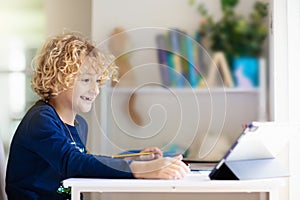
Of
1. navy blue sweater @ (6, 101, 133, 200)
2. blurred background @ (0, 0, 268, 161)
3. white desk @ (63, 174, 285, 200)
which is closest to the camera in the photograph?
white desk @ (63, 174, 285, 200)

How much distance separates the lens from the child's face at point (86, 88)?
3.75ft

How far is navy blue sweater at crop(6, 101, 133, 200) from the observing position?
43.8 inches

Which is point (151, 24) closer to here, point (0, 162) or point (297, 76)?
point (297, 76)

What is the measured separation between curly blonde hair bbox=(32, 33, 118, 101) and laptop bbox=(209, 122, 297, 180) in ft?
1.06

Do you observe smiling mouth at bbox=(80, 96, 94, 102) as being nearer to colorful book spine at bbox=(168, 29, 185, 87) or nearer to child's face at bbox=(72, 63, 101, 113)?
child's face at bbox=(72, 63, 101, 113)

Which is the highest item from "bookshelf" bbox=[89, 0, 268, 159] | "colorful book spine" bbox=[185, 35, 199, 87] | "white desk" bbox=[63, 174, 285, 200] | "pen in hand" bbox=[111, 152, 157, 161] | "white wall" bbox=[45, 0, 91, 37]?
"white wall" bbox=[45, 0, 91, 37]

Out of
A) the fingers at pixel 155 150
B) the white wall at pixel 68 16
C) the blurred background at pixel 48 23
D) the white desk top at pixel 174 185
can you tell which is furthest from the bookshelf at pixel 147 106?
the white wall at pixel 68 16

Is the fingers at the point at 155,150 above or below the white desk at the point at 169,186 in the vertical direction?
above

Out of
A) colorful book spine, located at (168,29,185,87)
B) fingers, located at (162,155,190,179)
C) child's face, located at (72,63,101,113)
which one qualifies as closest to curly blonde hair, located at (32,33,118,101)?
child's face, located at (72,63,101,113)

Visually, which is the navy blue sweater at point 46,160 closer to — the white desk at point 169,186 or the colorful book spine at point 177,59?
the white desk at point 169,186

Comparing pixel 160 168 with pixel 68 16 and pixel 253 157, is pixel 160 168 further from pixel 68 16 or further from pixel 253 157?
pixel 68 16

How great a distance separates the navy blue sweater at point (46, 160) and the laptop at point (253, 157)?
8.4 inches

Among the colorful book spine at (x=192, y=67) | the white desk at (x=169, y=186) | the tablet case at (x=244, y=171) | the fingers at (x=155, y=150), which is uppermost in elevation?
the colorful book spine at (x=192, y=67)

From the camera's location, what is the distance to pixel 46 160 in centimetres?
121
